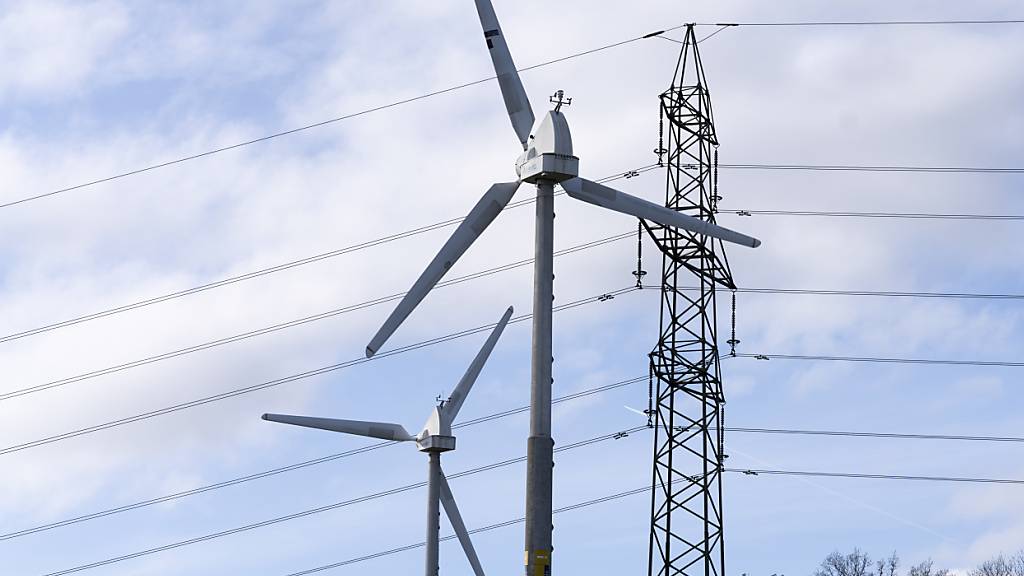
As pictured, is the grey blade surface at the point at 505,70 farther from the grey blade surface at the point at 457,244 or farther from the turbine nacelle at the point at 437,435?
the turbine nacelle at the point at 437,435

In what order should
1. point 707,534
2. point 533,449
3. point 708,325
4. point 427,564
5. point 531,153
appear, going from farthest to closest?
1. point 427,564
2. point 708,325
3. point 707,534
4. point 531,153
5. point 533,449

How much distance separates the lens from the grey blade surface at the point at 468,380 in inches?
2921

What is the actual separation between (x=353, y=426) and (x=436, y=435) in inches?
161

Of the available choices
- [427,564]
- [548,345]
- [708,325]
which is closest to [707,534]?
[708,325]

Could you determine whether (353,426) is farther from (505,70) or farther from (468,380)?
(505,70)

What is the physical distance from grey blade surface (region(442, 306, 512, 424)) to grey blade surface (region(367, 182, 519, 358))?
24.9 meters

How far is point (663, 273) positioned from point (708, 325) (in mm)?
3171

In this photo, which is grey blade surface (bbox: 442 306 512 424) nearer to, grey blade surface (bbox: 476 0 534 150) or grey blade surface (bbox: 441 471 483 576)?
grey blade surface (bbox: 441 471 483 576)

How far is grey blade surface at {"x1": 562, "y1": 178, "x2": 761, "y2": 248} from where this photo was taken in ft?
159

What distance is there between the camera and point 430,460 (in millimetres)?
74812

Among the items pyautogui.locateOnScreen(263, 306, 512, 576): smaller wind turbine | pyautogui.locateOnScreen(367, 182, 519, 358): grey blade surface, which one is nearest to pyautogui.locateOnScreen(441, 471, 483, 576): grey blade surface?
pyautogui.locateOnScreen(263, 306, 512, 576): smaller wind turbine

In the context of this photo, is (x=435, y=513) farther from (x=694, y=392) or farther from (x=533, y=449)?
(x=533, y=449)

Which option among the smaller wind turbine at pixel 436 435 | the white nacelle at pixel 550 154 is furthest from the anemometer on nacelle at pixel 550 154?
the smaller wind turbine at pixel 436 435

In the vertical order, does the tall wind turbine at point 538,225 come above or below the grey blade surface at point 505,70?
below
